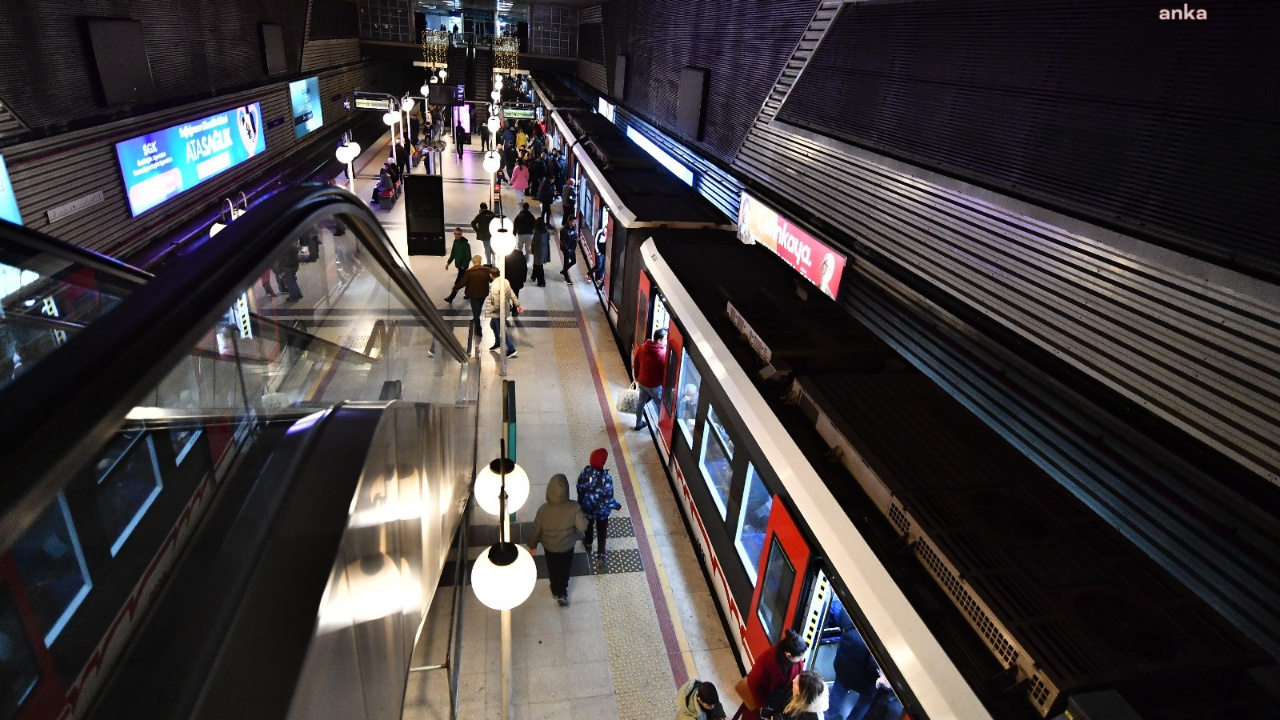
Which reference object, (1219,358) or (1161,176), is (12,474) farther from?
(1161,176)

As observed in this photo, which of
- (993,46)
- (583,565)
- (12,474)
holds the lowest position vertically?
(583,565)

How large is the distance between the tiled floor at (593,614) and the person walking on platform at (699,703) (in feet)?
3.08

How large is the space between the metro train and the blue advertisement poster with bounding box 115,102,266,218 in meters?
8.65

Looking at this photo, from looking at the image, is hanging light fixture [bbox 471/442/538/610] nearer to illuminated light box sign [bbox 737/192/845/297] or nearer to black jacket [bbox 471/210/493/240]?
illuminated light box sign [bbox 737/192/845/297]

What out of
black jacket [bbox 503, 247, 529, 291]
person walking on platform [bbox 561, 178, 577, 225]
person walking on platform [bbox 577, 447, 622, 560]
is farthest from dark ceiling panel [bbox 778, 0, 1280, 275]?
person walking on platform [bbox 561, 178, 577, 225]

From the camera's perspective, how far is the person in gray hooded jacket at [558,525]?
5.30 metres

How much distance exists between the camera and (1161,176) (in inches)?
143

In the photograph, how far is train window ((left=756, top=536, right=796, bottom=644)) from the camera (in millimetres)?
4191

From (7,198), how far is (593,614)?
8.01 meters

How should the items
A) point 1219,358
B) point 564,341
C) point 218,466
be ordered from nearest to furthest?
1. point 218,466
2. point 1219,358
3. point 564,341

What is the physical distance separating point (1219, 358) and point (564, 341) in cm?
853

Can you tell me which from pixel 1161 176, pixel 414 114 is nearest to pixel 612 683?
pixel 1161 176

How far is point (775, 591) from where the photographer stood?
14.4 feet

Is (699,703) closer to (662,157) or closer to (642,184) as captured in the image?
(642,184)
